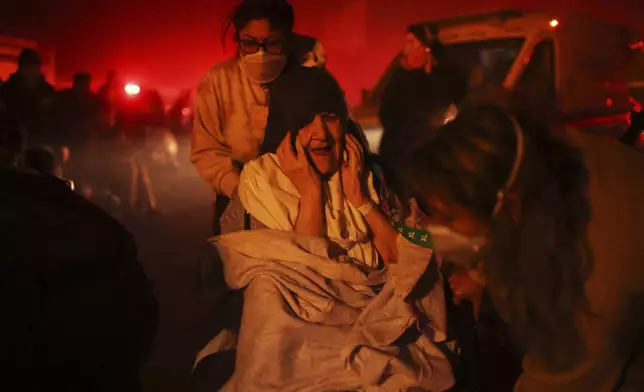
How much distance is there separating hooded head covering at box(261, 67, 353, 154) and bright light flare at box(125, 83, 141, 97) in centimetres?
51

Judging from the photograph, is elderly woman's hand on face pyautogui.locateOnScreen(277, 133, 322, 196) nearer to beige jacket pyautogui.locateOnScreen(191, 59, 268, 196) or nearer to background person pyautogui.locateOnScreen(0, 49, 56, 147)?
beige jacket pyautogui.locateOnScreen(191, 59, 268, 196)

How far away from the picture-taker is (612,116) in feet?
8.02

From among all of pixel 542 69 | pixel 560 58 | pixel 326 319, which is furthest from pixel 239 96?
pixel 560 58

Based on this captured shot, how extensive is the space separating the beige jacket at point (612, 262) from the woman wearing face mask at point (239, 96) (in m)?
1.24

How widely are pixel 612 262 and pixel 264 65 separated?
141 cm

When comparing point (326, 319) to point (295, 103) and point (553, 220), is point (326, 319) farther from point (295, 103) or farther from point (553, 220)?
point (553, 220)

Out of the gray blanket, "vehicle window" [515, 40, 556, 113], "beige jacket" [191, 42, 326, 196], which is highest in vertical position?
"vehicle window" [515, 40, 556, 113]

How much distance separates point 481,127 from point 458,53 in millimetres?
1443

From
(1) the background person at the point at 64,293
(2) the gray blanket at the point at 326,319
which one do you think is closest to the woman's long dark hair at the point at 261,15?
(2) the gray blanket at the point at 326,319

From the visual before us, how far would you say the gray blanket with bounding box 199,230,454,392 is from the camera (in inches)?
68.4

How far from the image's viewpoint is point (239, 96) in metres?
2.13

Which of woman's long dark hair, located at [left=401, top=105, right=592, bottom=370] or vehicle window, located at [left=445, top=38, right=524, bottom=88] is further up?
vehicle window, located at [left=445, top=38, right=524, bottom=88]

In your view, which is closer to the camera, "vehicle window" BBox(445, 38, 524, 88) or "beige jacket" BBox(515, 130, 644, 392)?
"beige jacket" BBox(515, 130, 644, 392)

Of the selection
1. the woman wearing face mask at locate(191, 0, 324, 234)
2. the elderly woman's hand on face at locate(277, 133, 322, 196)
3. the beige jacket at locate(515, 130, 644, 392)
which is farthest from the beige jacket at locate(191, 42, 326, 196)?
the beige jacket at locate(515, 130, 644, 392)
